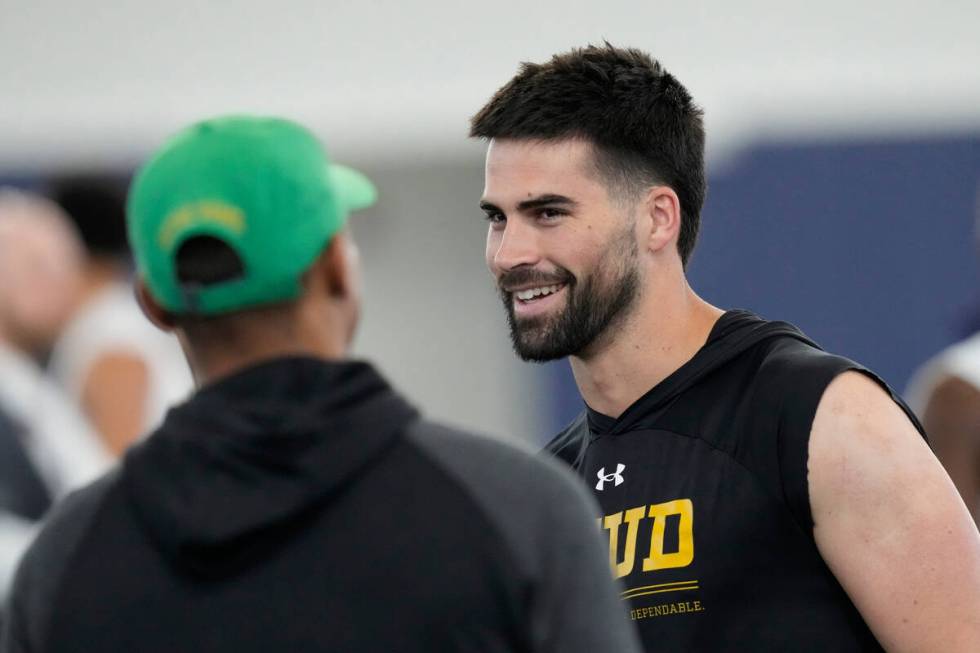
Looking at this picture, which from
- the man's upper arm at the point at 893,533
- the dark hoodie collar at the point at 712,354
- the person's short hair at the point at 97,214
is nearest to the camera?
the man's upper arm at the point at 893,533

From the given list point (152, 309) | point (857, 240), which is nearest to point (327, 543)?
point (152, 309)

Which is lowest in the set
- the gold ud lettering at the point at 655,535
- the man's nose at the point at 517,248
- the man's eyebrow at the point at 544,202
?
the gold ud lettering at the point at 655,535

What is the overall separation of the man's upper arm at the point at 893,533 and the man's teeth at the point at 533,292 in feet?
2.09

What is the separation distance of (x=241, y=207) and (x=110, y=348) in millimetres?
3321

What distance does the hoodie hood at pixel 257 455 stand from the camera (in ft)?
6.08

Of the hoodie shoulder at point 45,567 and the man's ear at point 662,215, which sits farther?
the man's ear at point 662,215

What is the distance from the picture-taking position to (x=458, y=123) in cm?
1040

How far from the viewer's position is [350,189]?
199 centimetres

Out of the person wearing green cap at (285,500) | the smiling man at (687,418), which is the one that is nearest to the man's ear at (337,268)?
the person wearing green cap at (285,500)

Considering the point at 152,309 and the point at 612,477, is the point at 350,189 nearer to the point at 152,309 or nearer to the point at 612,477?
the point at 152,309

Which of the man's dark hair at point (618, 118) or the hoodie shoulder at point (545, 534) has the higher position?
the man's dark hair at point (618, 118)

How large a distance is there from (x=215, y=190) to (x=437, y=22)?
8876mm

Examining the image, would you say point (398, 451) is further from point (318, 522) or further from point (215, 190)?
point (215, 190)

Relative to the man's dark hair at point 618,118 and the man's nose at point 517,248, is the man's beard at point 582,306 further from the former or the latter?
the man's dark hair at point 618,118
